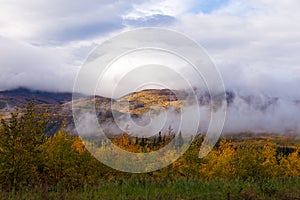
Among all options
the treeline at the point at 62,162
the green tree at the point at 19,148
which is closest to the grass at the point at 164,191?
the treeline at the point at 62,162

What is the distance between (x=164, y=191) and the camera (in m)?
11.0

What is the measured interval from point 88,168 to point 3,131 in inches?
526

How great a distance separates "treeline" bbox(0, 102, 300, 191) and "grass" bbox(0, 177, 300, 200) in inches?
→ 25.6

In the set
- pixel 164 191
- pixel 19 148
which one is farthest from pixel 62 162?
pixel 164 191

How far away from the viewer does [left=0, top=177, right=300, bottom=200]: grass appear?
10078 millimetres

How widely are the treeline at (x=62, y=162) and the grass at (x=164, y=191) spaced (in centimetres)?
65

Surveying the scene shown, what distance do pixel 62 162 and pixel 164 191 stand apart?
16.1 metres

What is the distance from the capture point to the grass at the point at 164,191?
33.1 ft

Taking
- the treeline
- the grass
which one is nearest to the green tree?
the treeline

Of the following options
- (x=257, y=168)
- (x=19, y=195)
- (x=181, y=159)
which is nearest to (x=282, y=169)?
(x=257, y=168)

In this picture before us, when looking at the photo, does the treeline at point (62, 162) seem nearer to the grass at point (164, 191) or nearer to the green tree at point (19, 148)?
the green tree at point (19, 148)

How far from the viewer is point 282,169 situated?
45375mm

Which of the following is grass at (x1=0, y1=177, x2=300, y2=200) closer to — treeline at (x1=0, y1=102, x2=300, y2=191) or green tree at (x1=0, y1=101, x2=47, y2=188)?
treeline at (x1=0, y1=102, x2=300, y2=191)

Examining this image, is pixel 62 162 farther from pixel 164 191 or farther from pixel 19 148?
pixel 164 191
